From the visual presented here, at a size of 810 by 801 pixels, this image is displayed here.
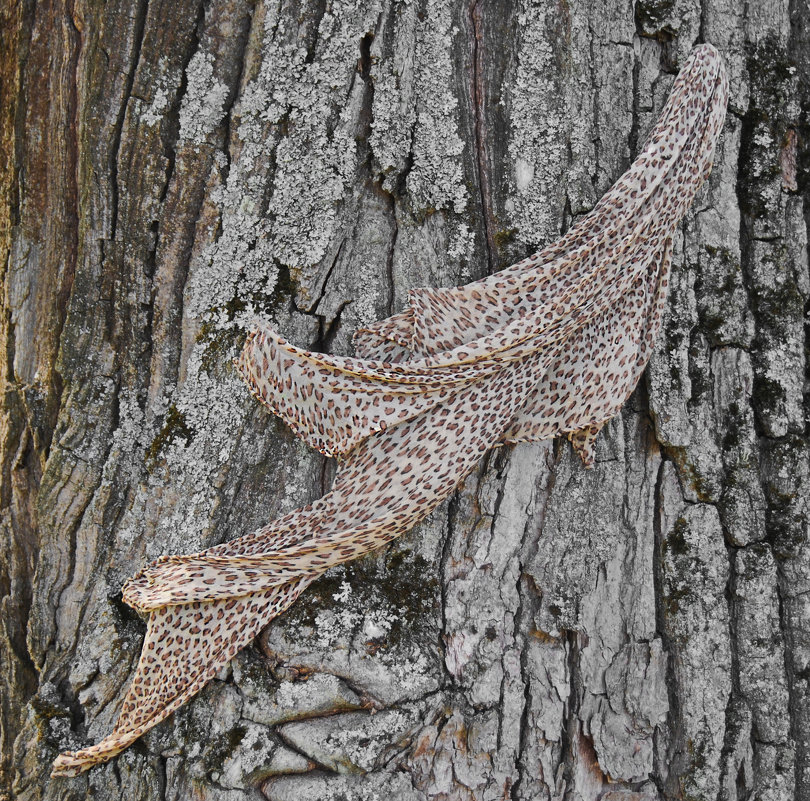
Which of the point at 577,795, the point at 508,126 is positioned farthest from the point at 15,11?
the point at 577,795

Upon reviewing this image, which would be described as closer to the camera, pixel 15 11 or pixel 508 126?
pixel 508 126

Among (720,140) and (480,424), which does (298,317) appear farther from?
(720,140)

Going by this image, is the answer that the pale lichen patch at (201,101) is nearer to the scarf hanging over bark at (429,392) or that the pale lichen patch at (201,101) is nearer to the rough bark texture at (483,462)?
the rough bark texture at (483,462)

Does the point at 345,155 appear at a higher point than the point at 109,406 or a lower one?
higher

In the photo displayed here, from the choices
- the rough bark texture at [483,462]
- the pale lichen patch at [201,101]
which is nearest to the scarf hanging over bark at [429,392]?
the rough bark texture at [483,462]

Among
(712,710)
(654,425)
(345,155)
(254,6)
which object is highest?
(254,6)

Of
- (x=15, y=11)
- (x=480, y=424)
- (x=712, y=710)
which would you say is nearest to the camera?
(x=480, y=424)

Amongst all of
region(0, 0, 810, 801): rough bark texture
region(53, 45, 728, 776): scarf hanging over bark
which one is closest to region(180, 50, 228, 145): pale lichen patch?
region(0, 0, 810, 801): rough bark texture
